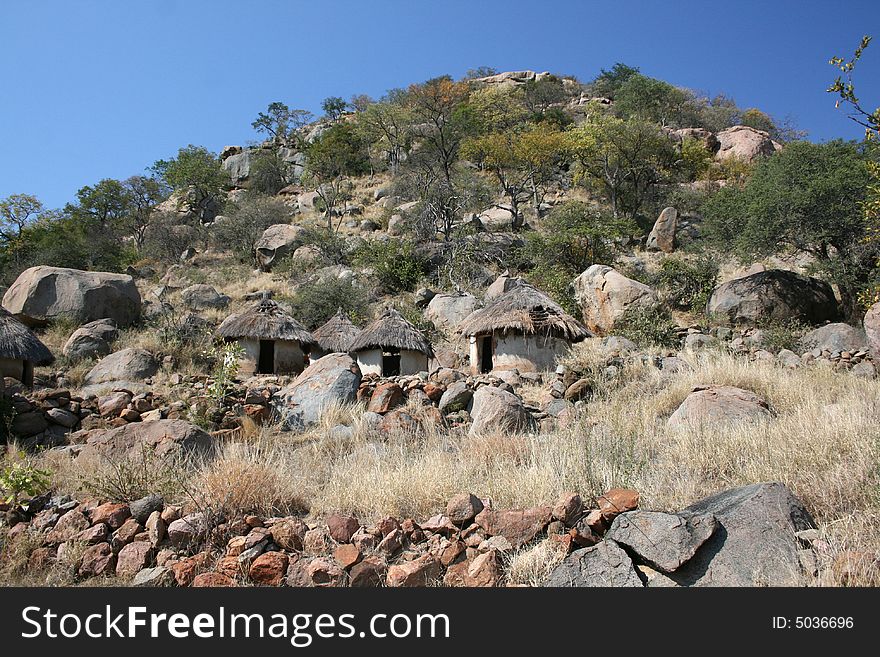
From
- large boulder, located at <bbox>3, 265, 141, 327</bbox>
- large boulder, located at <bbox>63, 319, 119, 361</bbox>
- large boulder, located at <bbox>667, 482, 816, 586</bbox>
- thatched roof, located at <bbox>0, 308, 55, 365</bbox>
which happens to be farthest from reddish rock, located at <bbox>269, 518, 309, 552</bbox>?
large boulder, located at <bbox>3, 265, 141, 327</bbox>

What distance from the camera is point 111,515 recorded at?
168 inches

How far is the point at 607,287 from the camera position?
16.8 meters

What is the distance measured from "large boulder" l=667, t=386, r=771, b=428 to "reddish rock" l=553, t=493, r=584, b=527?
9.52 feet

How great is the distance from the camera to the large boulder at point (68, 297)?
17031 millimetres

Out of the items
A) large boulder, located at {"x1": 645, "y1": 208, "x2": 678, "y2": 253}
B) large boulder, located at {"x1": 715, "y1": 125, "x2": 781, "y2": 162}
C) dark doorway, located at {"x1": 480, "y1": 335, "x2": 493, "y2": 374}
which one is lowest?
dark doorway, located at {"x1": 480, "y1": 335, "x2": 493, "y2": 374}

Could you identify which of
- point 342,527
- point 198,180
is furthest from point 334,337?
point 198,180

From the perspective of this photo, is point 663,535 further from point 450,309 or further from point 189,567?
point 450,309

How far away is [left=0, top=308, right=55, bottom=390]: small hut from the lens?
1125 cm

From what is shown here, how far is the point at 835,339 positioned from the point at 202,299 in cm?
2013

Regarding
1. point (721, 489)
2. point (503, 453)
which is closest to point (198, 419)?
point (503, 453)

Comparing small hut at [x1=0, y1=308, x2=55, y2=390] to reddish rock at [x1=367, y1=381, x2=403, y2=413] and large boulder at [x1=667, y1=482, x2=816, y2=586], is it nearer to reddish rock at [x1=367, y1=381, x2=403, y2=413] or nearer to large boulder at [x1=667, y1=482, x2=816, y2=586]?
reddish rock at [x1=367, y1=381, x2=403, y2=413]

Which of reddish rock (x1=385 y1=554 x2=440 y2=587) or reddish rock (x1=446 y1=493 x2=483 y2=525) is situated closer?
reddish rock (x1=385 y1=554 x2=440 y2=587)

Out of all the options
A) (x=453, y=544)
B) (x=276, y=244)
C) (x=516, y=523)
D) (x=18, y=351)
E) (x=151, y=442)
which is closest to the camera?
(x=453, y=544)

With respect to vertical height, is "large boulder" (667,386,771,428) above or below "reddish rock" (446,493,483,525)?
above
